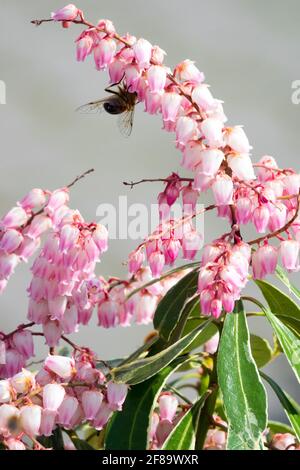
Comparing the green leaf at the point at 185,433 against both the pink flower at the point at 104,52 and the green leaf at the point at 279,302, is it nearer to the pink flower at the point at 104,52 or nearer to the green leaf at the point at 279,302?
the green leaf at the point at 279,302

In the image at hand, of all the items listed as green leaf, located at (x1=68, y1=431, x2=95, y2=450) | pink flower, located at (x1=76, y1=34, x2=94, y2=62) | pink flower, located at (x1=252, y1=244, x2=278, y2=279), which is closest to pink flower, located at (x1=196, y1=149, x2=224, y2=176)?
pink flower, located at (x1=252, y1=244, x2=278, y2=279)

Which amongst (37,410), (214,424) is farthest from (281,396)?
(37,410)

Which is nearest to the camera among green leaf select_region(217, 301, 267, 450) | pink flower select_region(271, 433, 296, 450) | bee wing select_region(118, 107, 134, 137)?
green leaf select_region(217, 301, 267, 450)

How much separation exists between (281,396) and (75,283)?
31 cm

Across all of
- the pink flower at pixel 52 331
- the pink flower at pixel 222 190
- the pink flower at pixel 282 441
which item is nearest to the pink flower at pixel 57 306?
the pink flower at pixel 52 331

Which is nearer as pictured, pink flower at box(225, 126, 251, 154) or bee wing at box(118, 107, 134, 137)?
pink flower at box(225, 126, 251, 154)

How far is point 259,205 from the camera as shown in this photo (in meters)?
1.29

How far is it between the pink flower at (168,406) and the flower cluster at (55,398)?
10 cm

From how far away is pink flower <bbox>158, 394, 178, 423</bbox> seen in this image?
1.38 metres

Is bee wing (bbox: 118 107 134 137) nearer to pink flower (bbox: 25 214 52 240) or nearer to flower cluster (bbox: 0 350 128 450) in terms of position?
pink flower (bbox: 25 214 52 240)

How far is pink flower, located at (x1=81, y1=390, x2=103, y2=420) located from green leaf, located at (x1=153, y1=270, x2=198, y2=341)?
0.50 ft

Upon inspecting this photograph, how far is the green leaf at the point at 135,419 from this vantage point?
128 centimetres
